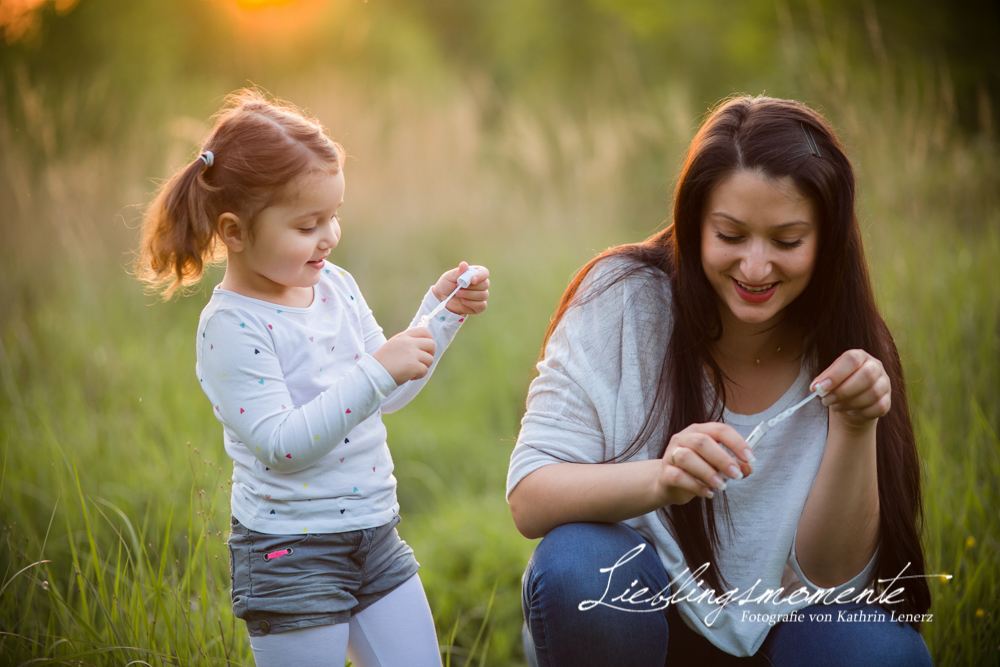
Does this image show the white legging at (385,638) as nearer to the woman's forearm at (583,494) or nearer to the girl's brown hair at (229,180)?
the woman's forearm at (583,494)

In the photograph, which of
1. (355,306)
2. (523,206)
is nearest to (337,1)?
(523,206)

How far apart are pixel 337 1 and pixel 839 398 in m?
7.80

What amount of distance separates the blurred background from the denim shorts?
0.23 m

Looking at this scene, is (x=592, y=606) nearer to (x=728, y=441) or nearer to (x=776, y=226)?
(x=728, y=441)

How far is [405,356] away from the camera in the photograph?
49.1 inches

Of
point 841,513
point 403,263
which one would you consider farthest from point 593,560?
point 403,263

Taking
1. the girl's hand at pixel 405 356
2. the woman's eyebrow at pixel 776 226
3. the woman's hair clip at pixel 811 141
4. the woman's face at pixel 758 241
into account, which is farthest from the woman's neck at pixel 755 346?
the girl's hand at pixel 405 356

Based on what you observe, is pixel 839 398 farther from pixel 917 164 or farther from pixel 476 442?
pixel 917 164

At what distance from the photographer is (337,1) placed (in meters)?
7.81

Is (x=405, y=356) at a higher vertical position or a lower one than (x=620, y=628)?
higher

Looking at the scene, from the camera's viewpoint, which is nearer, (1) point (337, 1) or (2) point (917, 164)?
(2) point (917, 164)

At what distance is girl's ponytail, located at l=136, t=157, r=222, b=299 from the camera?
1.30 metres

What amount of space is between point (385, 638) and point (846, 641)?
3.02 feet

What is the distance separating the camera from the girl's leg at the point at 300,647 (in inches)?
49.6
